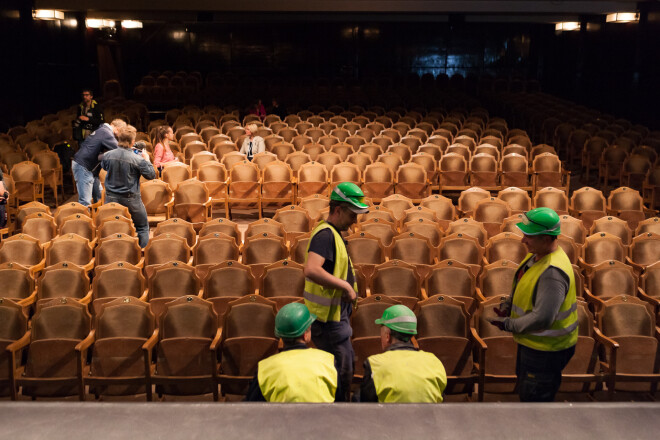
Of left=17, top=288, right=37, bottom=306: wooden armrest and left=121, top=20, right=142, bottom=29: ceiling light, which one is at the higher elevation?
left=121, top=20, right=142, bottom=29: ceiling light

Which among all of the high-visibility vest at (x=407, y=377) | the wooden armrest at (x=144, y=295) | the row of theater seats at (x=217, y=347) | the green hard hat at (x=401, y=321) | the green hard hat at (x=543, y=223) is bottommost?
the row of theater seats at (x=217, y=347)

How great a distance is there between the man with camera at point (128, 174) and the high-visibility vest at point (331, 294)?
329 cm

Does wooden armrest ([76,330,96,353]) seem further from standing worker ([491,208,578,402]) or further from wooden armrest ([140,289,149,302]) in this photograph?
standing worker ([491,208,578,402])

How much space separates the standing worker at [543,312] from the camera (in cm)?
291

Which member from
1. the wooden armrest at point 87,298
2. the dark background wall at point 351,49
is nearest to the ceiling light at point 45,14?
the dark background wall at point 351,49

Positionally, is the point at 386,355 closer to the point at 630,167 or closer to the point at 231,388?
the point at 231,388

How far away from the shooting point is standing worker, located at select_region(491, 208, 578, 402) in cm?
291

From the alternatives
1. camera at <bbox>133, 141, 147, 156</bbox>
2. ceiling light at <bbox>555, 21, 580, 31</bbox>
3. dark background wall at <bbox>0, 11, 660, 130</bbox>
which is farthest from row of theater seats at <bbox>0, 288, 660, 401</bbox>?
ceiling light at <bbox>555, 21, 580, 31</bbox>

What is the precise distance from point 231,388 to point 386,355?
158 centimetres

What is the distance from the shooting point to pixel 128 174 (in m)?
6.04

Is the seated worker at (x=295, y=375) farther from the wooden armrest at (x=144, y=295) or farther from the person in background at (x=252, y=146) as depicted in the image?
the person in background at (x=252, y=146)

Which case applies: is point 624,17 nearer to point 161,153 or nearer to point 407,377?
point 161,153

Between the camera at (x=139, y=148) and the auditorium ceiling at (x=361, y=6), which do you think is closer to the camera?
the camera at (x=139, y=148)

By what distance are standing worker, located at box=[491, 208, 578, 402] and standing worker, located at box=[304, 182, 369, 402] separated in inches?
28.6
